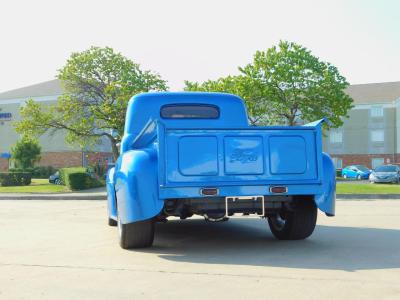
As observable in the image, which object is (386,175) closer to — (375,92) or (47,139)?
(47,139)

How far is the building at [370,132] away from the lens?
64.8 m

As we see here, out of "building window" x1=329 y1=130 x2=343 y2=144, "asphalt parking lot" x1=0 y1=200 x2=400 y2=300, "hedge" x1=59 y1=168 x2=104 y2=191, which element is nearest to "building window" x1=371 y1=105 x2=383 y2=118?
"building window" x1=329 y1=130 x2=343 y2=144

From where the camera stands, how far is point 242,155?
664 cm

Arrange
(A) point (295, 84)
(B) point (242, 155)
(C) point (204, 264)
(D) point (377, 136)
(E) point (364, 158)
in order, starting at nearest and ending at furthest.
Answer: (C) point (204, 264), (B) point (242, 155), (A) point (295, 84), (D) point (377, 136), (E) point (364, 158)

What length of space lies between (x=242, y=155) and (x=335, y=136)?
208ft

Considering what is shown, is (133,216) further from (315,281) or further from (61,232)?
(61,232)

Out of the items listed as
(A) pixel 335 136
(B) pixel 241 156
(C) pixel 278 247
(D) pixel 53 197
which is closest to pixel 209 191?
(B) pixel 241 156

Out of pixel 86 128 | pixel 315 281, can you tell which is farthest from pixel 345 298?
pixel 86 128

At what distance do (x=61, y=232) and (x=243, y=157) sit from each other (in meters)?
4.54

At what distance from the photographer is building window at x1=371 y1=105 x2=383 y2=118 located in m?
64.8

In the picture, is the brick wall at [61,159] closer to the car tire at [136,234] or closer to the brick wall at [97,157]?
the brick wall at [97,157]

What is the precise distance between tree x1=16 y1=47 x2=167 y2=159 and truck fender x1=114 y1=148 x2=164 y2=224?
82.3 feet

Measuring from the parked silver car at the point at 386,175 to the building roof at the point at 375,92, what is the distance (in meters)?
33.0

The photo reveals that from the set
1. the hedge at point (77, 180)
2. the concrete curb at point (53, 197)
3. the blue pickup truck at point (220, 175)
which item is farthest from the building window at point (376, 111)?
the blue pickup truck at point (220, 175)
